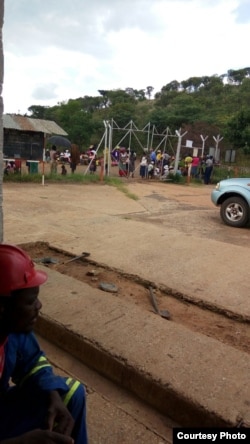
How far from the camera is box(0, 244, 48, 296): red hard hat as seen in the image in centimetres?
138

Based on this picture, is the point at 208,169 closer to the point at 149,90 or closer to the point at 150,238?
the point at 150,238

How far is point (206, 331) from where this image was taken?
3248 mm

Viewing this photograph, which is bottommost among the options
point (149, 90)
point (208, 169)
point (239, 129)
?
point (208, 169)

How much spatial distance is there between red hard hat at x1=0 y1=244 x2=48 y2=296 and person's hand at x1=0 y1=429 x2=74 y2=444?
0.49 m

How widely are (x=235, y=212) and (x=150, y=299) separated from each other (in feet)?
15.4

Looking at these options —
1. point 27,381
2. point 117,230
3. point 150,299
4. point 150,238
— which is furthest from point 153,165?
point 27,381

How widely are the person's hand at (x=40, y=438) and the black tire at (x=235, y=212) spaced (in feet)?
23.0

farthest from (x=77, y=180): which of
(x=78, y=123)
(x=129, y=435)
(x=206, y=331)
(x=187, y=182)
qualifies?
(x=78, y=123)

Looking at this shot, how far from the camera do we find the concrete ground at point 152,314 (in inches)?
89.7

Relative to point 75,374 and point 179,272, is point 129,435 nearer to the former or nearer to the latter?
point 75,374

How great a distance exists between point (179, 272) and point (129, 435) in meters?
2.59

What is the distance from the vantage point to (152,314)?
3.24m

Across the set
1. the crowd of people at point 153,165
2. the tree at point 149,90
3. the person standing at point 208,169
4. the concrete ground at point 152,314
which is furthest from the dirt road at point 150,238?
the tree at point 149,90

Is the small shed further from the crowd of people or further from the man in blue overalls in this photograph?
the man in blue overalls
